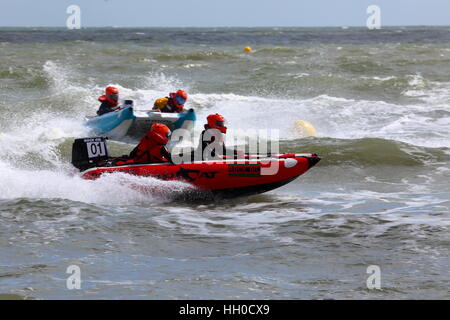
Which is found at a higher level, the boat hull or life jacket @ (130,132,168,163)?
life jacket @ (130,132,168,163)

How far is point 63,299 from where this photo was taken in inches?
230

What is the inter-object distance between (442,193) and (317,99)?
1216cm

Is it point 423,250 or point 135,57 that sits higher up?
point 135,57

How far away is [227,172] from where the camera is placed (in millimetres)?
10266

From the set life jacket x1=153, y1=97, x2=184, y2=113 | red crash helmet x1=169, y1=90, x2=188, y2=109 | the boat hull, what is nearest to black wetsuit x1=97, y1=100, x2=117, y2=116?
life jacket x1=153, y1=97, x2=184, y2=113

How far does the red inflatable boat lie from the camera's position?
10242 mm

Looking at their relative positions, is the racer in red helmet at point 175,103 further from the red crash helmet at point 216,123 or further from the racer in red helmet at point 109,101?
the red crash helmet at point 216,123

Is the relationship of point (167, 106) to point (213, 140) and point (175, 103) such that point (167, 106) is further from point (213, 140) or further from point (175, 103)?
point (213, 140)

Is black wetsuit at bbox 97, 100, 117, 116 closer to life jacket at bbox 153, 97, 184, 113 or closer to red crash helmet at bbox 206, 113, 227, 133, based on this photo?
life jacket at bbox 153, 97, 184, 113

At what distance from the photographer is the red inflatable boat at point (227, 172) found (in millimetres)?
10242

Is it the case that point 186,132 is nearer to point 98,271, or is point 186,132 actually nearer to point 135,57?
point 98,271

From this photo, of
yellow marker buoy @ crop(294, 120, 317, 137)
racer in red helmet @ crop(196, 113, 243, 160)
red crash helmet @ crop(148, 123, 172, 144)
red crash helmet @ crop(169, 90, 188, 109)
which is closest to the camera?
red crash helmet @ crop(148, 123, 172, 144)
